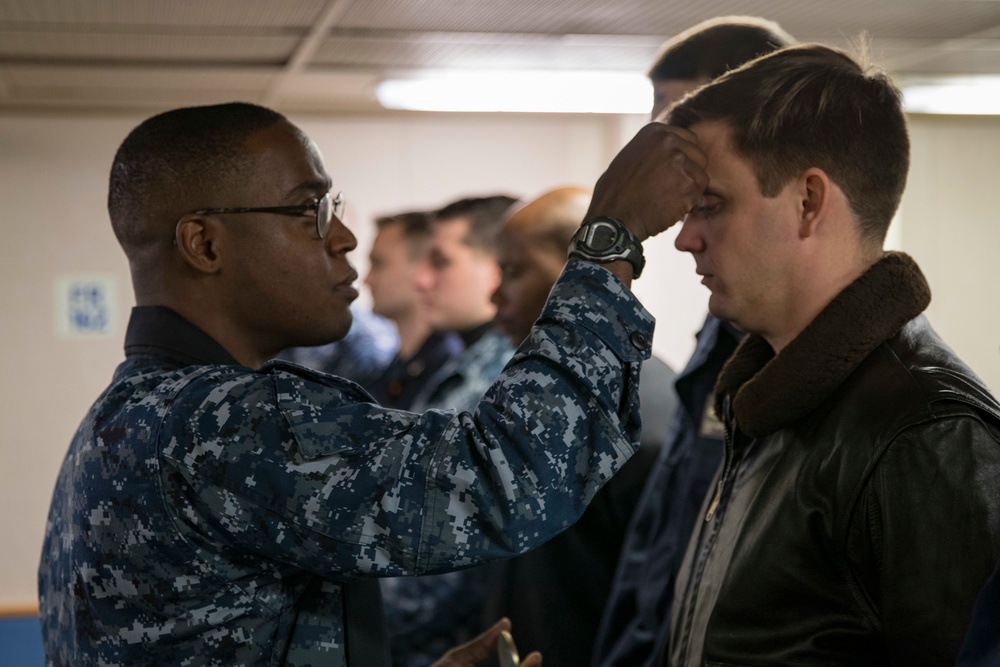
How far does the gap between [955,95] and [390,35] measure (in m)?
1.41

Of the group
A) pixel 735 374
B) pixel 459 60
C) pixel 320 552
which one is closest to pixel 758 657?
pixel 735 374

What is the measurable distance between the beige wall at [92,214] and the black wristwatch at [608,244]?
2.84 meters

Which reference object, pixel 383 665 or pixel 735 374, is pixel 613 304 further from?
pixel 383 665

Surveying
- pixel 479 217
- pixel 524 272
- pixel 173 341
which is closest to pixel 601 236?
pixel 173 341

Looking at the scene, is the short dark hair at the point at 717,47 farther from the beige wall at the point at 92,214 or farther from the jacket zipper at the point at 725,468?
the beige wall at the point at 92,214

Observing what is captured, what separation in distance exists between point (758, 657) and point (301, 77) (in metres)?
2.67

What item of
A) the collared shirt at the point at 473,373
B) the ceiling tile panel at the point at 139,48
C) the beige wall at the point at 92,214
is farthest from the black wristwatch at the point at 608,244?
the beige wall at the point at 92,214

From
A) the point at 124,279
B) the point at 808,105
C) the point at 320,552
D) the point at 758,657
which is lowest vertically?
the point at 758,657

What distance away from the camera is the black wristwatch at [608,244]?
4.42ft

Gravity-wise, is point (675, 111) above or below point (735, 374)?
above

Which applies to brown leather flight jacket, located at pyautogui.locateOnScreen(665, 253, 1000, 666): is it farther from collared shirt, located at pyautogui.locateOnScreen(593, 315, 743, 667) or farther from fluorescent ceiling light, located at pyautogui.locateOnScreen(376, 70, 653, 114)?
fluorescent ceiling light, located at pyautogui.locateOnScreen(376, 70, 653, 114)

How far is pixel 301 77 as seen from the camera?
3.54 meters

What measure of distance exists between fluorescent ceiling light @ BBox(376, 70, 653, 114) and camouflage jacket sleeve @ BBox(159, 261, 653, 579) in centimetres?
215

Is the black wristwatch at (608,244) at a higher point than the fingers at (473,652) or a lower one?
higher
